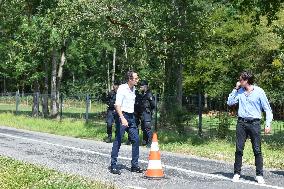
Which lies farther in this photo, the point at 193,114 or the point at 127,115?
the point at 193,114

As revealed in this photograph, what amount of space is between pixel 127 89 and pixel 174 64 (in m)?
14.2

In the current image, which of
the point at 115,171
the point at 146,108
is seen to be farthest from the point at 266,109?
the point at 146,108

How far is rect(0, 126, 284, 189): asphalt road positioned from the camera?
376 inches

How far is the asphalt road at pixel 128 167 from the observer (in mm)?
9562

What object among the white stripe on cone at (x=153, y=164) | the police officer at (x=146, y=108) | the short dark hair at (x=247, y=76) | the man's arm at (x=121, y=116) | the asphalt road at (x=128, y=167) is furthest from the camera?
the police officer at (x=146, y=108)

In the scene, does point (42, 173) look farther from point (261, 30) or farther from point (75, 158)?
point (261, 30)

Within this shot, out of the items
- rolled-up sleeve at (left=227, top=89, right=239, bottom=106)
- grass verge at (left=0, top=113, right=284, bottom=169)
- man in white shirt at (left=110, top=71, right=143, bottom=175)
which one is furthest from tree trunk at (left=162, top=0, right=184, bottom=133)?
rolled-up sleeve at (left=227, top=89, right=239, bottom=106)

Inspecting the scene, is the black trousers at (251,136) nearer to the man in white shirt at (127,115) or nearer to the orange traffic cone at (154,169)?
the orange traffic cone at (154,169)

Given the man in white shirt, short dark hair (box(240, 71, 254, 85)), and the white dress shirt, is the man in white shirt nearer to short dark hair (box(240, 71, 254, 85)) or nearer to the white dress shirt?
the white dress shirt

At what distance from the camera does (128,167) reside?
11680mm

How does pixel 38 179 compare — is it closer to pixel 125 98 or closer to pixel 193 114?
pixel 125 98

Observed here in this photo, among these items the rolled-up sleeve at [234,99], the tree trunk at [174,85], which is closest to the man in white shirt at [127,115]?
the rolled-up sleeve at [234,99]

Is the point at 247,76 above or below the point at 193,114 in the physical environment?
above

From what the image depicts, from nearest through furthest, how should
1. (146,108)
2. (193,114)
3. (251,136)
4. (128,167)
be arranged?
1. (251,136)
2. (128,167)
3. (146,108)
4. (193,114)
